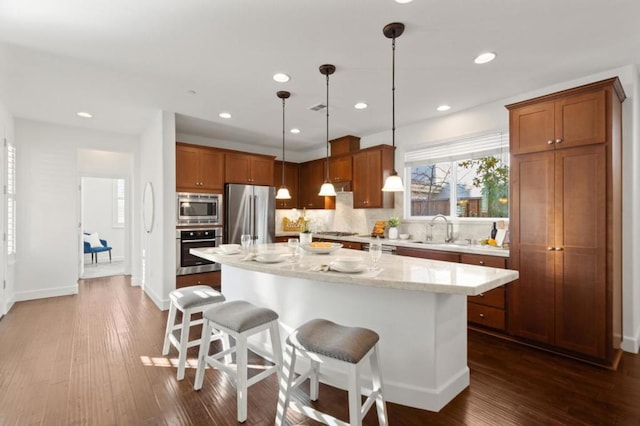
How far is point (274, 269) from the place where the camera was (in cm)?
200

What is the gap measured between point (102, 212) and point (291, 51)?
26.7ft

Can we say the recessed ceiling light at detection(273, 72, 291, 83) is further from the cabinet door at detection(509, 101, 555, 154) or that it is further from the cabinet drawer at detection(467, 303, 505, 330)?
the cabinet drawer at detection(467, 303, 505, 330)

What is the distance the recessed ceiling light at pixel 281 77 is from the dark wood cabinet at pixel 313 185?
2.88 m

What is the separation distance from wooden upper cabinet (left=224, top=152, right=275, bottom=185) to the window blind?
8.14ft

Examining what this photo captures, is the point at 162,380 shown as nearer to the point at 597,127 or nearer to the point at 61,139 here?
the point at 597,127

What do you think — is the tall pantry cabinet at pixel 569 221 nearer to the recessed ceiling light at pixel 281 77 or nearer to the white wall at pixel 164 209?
the recessed ceiling light at pixel 281 77

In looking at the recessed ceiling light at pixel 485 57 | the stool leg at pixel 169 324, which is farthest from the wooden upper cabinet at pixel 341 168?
the stool leg at pixel 169 324

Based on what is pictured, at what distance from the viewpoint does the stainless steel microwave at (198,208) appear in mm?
4590

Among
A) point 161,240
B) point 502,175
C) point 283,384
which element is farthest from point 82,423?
point 502,175

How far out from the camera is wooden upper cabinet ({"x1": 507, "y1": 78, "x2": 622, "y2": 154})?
265 centimetres

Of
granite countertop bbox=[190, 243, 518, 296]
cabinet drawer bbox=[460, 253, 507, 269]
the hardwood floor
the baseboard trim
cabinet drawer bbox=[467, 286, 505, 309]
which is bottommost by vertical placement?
the hardwood floor

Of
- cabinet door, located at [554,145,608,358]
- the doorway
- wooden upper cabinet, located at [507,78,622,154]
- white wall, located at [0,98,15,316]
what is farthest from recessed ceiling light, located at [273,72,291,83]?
the doorway

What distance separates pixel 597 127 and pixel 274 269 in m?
2.96

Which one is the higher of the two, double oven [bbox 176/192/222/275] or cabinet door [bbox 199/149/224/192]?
cabinet door [bbox 199/149/224/192]
